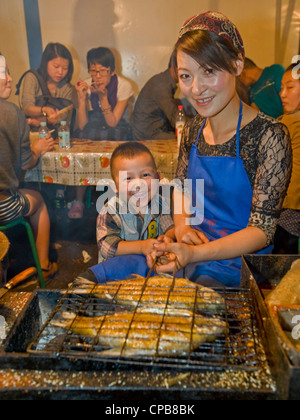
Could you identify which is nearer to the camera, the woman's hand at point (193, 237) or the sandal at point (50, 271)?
the woman's hand at point (193, 237)

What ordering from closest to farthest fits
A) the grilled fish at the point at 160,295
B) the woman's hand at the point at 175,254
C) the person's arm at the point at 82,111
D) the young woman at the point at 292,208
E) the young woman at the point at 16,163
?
1. the grilled fish at the point at 160,295
2. the woman's hand at the point at 175,254
3. the young woman at the point at 292,208
4. the young woman at the point at 16,163
5. the person's arm at the point at 82,111

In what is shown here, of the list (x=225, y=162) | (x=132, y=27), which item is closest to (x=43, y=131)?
(x=225, y=162)

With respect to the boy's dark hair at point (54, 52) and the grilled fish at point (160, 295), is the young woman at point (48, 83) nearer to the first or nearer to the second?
the boy's dark hair at point (54, 52)

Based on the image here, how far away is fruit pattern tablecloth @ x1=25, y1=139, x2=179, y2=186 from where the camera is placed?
14.2 ft

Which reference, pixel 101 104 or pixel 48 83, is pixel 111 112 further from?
pixel 48 83

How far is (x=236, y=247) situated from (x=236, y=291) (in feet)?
1.28

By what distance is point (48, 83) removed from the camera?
19.5 ft

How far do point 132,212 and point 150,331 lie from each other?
4.70ft

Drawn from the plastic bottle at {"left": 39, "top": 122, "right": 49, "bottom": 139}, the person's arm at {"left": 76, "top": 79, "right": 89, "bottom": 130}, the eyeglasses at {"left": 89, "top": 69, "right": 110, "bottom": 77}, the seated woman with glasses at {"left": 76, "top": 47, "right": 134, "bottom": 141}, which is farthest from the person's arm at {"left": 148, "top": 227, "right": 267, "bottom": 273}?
the eyeglasses at {"left": 89, "top": 69, "right": 110, "bottom": 77}

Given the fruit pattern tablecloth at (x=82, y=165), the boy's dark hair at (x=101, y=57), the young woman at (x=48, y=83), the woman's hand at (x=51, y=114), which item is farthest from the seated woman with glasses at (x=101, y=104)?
the fruit pattern tablecloth at (x=82, y=165)

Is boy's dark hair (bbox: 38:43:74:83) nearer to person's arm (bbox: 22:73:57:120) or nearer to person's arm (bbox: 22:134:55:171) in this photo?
person's arm (bbox: 22:73:57:120)

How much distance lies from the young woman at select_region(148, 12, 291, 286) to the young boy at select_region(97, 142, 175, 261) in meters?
0.36

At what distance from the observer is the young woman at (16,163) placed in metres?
3.67

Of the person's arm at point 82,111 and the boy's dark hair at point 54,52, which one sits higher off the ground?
the boy's dark hair at point 54,52
